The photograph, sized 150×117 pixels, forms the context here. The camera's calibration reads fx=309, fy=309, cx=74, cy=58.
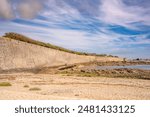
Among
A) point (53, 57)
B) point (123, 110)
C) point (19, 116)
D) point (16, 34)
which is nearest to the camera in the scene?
point (19, 116)

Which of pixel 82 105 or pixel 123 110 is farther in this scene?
pixel 82 105

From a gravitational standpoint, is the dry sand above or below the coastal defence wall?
below

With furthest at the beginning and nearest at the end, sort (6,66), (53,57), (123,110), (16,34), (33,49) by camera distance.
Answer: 1. (16,34)
2. (53,57)
3. (33,49)
4. (6,66)
5. (123,110)

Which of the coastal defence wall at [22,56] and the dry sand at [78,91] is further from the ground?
the coastal defence wall at [22,56]

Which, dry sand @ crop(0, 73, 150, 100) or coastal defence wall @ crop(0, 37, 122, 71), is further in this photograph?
coastal defence wall @ crop(0, 37, 122, 71)

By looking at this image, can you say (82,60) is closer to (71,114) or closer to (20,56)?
(20,56)

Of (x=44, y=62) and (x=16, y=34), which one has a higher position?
(x=16, y=34)

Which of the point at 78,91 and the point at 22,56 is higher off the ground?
the point at 22,56

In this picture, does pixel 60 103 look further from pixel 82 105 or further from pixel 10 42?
pixel 10 42

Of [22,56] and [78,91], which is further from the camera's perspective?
[22,56]

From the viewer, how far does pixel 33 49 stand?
3182 inches

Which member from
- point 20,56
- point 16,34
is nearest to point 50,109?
point 20,56

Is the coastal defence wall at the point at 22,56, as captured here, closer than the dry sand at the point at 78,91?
No

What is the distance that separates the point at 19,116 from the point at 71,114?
2530 mm
